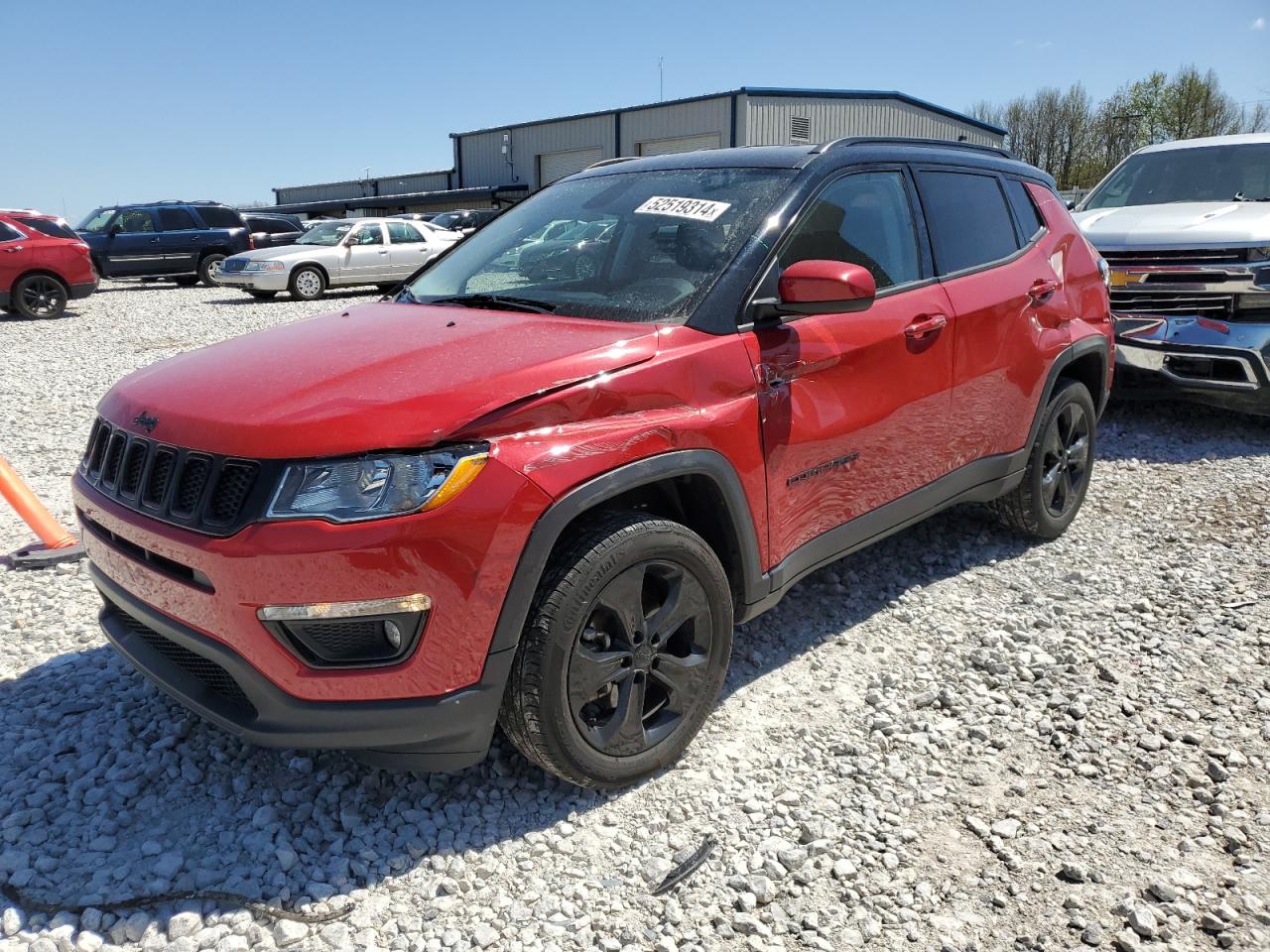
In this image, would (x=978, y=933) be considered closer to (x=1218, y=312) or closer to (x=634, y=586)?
(x=634, y=586)

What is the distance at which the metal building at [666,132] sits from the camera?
32.1 metres

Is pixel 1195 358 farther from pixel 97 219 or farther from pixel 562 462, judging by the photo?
pixel 97 219

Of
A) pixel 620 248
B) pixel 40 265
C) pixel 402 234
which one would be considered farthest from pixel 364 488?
pixel 402 234

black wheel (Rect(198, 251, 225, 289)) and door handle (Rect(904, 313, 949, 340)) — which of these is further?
black wheel (Rect(198, 251, 225, 289))

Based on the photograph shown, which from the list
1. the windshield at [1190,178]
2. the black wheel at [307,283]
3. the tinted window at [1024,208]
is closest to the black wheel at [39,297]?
the black wheel at [307,283]

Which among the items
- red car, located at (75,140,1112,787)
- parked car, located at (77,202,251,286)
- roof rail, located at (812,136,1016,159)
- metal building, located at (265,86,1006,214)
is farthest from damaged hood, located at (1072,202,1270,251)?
metal building, located at (265,86,1006,214)

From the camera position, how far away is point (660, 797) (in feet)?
9.02

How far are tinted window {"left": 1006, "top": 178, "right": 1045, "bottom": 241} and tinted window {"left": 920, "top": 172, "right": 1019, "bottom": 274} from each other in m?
0.10

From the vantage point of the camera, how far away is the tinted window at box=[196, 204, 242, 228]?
20609 millimetres

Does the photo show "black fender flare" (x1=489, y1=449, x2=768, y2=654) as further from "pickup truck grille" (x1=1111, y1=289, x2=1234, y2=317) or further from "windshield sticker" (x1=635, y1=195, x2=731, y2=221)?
"pickup truck grille" (x1=1111, y1=289, x2=1234, y2=317)

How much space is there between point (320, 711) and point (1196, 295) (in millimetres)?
6437

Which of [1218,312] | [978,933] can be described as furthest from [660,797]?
[1218,312]

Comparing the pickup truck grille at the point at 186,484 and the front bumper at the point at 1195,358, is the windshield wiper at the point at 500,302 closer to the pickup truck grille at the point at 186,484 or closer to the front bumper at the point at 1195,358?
the pickup truck grille at the point at 186,484

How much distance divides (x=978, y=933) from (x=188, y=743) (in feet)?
7.73
